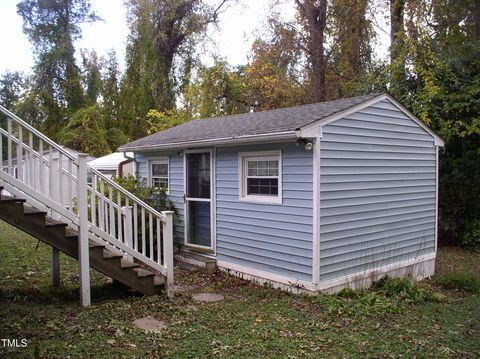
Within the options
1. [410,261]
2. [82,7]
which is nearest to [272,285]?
[410,261]

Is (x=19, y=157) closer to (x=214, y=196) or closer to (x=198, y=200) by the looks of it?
(x=214, y=196)

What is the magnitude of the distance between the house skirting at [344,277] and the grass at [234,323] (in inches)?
7.5

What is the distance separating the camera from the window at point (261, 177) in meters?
6.81

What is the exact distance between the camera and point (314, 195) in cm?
614

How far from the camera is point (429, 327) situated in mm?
5059

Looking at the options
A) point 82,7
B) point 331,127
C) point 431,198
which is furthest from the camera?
point 82,7

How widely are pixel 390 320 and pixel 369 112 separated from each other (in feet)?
11.4

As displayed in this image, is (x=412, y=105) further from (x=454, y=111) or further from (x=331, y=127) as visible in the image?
(x=331, y=127)

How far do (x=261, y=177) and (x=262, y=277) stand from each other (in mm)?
1711

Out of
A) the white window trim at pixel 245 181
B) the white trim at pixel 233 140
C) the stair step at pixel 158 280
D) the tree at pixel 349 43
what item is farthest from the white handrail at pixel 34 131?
the tree at pixel 349 43

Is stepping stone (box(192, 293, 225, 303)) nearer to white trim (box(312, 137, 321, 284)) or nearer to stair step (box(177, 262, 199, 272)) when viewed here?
white trim (box(312, 137, 321, 284))

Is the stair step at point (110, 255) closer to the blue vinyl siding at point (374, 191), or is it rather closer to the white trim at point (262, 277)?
the white trim at point (262, 277)

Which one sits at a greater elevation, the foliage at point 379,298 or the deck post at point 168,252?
the deck post at point 168,252

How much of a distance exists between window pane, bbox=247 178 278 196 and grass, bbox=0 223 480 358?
62.9 inches
